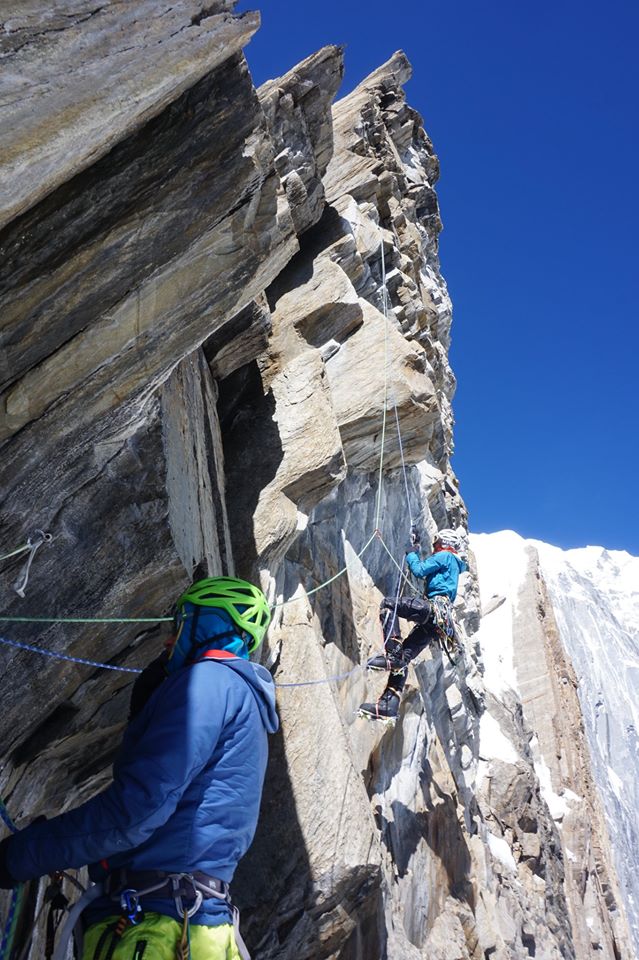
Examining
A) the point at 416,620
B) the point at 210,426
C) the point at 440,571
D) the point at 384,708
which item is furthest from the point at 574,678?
the point at 210,426

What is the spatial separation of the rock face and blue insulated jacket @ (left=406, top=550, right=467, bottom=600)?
1.25 m

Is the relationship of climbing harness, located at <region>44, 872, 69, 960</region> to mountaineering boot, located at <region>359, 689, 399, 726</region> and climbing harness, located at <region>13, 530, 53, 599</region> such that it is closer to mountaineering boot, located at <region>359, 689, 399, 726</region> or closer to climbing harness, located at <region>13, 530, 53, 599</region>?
climbing harness, located at <region>13, 530, 53, 599</region>

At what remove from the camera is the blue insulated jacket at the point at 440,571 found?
1177cm

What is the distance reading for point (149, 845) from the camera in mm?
3559

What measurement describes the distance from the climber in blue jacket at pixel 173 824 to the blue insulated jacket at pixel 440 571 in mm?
8195

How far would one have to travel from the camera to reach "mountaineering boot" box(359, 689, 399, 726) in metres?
11.2

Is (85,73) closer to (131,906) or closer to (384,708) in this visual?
(131,906)

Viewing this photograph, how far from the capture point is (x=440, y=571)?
11.9 meters

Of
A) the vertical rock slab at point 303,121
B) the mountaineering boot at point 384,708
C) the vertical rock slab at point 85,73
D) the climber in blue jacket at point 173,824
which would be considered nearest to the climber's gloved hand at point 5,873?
the climber in blue jacket at point 173,824

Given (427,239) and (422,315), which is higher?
(427,239)

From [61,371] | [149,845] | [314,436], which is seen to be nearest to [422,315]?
[314,436]

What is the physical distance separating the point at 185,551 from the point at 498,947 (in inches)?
611

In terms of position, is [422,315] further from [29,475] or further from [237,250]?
[29,475]

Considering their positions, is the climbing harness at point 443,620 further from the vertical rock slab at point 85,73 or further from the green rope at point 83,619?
the vertical rock slab at point 85,73
